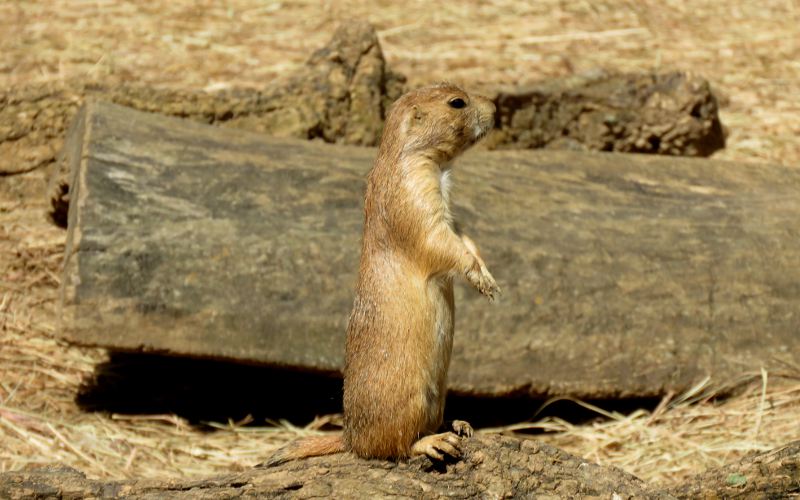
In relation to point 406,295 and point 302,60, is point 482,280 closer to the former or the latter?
point 406,295

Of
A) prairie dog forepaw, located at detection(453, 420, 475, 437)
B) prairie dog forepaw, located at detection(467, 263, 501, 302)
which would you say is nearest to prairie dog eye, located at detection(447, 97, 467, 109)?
prairie dog forepaw, located at detection(467, 263, 501, 302)

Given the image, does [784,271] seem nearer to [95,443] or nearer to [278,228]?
[278,228]

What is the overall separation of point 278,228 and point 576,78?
12.1ft

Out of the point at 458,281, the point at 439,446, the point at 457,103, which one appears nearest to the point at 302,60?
the point at 458,281

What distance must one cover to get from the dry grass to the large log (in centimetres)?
38

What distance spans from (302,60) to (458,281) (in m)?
4.05

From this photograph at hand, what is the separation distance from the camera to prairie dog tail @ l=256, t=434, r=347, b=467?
4102 millimetres

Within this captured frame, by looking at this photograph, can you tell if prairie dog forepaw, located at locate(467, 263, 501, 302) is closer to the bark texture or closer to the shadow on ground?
the shadow on ground

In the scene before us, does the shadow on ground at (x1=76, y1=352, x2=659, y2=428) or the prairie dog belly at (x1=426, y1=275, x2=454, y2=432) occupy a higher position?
the prairie dog belly at (x1=426, y1=275, x2=454, y2=432)

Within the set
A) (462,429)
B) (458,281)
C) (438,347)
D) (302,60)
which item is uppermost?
(302,60)

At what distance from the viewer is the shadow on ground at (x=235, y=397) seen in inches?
255

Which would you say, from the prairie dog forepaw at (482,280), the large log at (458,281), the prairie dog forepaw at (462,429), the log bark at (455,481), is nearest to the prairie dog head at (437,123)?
the prairie dog forepaw at (482,280)

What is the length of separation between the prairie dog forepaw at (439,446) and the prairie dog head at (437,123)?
1.20 meters

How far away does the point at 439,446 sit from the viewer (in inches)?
158
